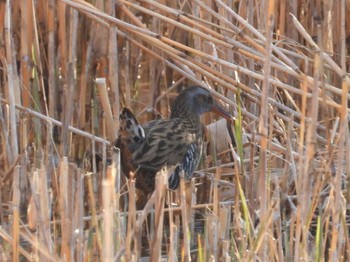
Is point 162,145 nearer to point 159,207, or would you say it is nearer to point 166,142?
point 166,142

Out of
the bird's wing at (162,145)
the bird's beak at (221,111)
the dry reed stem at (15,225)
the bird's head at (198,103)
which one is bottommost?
the dry reed stem at (15,225)

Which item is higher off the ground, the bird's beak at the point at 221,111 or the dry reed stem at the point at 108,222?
the bird's beak at the point at 221,111

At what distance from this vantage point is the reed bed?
2.81 m

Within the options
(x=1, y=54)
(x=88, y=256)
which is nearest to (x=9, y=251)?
(x=88, y=256)

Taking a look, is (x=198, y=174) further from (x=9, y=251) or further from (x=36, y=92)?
(x=9, y=251)

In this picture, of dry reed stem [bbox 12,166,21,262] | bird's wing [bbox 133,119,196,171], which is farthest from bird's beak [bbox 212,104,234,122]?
dry reed stem [bbox 12,166,21,262]

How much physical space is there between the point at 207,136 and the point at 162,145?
564 mm

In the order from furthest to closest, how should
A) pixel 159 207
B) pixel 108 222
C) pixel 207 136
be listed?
pixel 207 136 → pixel 159 207 → pixel 108 222

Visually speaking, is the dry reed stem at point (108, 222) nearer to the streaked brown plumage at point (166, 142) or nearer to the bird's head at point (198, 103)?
the streaked brown plumage at point (166, 142)

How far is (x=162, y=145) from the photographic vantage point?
4445 millimetres

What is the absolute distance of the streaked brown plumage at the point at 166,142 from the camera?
13.8 ft

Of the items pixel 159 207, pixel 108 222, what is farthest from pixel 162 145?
pixel 108 222

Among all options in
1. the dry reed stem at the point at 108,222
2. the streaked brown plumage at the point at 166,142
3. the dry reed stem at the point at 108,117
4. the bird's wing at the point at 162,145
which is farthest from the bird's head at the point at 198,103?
the dry reed stem at the point at 108,222

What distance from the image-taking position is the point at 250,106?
15.0ft
